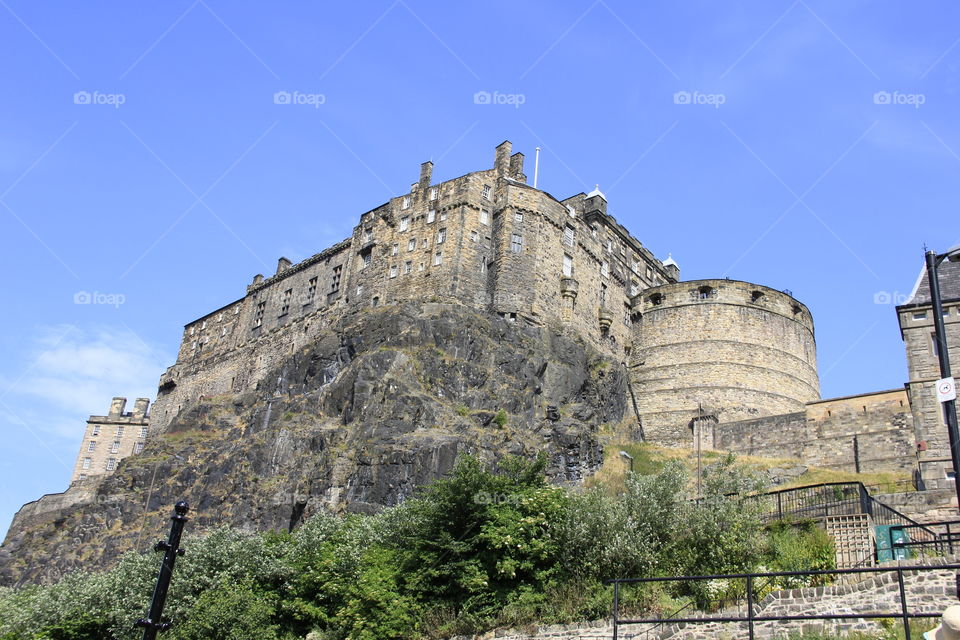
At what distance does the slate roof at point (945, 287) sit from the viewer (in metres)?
37.1

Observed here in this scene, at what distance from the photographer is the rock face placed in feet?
128

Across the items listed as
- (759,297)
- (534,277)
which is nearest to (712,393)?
(759,297)

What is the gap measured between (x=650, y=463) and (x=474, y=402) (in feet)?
31.2

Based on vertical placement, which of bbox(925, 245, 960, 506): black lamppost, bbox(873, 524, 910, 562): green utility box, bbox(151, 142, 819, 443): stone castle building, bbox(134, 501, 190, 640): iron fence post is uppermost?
bbox(151, 142, 819, 443): stone castle building

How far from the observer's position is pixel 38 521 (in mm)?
54969

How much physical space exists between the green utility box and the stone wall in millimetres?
21326

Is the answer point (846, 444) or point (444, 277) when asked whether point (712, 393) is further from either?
point (444, 277)

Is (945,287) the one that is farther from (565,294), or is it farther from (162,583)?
(162,583)

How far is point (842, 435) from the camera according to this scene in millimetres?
44125

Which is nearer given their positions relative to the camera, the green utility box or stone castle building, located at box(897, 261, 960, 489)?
the green utility box

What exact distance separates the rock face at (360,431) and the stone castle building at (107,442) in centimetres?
3426

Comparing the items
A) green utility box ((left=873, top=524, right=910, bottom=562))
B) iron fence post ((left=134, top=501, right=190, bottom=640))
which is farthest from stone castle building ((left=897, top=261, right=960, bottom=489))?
iron fence post ((left=134, top=501, right=190, bottom=640))

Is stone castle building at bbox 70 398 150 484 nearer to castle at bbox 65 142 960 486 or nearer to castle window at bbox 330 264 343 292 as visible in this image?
castle at bbox 65 142 960 486

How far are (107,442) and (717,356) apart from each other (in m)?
61.6
